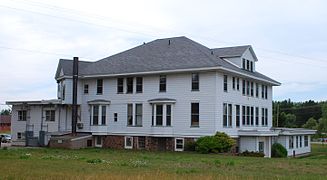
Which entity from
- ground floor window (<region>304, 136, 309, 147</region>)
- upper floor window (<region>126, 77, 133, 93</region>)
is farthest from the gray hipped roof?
ground floor window (<region>304, 136, 309, 147</region>)

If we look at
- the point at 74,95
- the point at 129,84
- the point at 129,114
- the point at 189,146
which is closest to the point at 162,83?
the point at 129,84

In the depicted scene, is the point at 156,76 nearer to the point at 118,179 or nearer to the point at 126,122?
the point at 126,122

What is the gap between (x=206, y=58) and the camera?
40594 mm

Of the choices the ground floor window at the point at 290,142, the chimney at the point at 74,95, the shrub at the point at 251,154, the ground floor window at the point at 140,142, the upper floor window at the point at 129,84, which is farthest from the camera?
the ground floor window at the point at 290,142

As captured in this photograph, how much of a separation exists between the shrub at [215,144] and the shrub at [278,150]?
31.1 feet

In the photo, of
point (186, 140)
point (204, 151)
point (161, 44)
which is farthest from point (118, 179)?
point (161, 44)

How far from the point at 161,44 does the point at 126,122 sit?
864cm

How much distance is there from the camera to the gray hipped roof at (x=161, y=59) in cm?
4103

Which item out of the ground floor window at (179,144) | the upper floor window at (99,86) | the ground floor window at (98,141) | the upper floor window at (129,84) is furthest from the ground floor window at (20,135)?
the ground floor window at (179,144)

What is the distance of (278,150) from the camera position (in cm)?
4647

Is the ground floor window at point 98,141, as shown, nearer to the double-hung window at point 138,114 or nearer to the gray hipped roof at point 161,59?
the double-hung window at point 138,114

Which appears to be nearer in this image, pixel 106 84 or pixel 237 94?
pixel 237 94

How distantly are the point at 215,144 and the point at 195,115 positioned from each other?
397 centimetres

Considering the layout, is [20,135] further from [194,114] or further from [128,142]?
[194,114]
